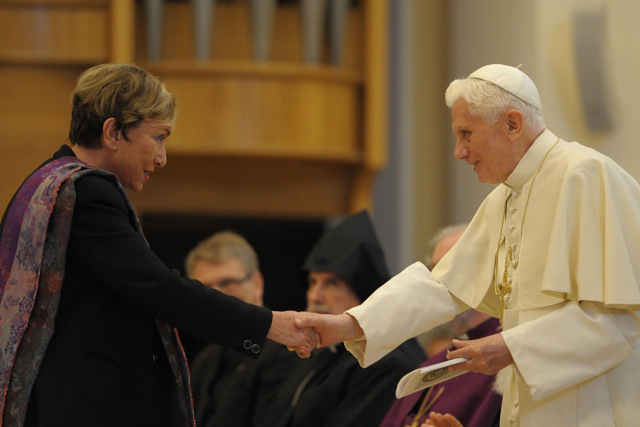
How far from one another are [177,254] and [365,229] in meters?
4.09

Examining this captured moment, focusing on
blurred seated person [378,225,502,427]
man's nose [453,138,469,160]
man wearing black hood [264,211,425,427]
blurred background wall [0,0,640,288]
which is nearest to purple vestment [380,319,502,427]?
blurred seated person [378,225,502,427]

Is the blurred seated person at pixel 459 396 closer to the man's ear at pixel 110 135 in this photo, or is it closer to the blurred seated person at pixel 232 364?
the blurred seated person at pixel 232 364

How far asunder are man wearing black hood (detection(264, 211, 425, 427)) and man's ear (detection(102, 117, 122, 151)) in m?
1.89

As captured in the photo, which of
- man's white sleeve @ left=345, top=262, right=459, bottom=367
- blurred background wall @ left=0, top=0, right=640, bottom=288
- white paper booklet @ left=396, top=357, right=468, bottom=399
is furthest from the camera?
blurred background wall @ left=0, top=0, right=640, bottom=288

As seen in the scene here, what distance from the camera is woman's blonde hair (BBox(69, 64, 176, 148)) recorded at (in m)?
3.62

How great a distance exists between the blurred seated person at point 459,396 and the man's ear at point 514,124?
48.9 inches

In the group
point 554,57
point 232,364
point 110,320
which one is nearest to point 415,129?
point 554,57

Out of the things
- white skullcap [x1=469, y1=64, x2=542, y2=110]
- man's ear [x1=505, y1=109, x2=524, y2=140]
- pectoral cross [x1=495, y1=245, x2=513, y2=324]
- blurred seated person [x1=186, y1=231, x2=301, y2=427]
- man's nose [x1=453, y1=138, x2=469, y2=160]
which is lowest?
blurred seated person [x1=186, y1=231, x2=301, y2=427]

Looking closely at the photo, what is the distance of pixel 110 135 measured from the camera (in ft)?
11.9

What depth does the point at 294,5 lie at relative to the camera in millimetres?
8555

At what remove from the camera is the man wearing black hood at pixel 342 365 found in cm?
496

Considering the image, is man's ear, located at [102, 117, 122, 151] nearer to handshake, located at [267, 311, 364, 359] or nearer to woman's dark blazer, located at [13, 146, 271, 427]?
woman's dark blazer, located at [13, 146, 271, 427]

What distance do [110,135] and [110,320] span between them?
2.08 ft

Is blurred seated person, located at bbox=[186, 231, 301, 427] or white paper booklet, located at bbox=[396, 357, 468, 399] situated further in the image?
blurred seated person, located at bbox=[186, 231, 301, 427]
